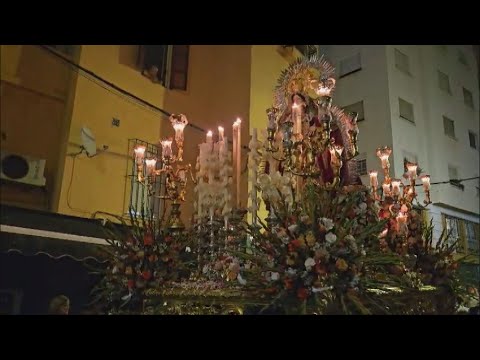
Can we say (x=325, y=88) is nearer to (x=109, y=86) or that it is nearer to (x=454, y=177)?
(x=454, y=177)

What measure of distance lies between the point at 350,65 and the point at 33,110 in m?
2.71

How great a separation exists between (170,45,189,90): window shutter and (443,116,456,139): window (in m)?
2.94

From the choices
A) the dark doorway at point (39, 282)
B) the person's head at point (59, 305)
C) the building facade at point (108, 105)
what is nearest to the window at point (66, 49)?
the building facade at point (108, 105)

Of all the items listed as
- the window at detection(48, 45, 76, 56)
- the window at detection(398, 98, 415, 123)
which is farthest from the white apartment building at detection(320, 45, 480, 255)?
the window at detection(48, 45, 76, 56)

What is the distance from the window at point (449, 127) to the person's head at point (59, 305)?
10.7 ft

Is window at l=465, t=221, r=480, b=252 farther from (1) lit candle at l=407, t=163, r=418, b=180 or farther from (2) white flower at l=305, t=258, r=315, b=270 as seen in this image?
(2) white flower at l=305, t=258, r=315, b=270

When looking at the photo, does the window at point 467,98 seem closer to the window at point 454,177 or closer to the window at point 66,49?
the window at point 454,177

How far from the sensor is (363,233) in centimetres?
169

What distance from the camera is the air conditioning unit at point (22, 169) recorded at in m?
2.67

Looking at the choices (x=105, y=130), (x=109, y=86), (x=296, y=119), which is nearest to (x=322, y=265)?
(x=296, y=119)

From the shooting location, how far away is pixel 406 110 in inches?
135

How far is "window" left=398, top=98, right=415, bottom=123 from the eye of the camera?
11.2 ft

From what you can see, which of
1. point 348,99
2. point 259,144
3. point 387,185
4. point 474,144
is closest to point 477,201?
point 474,144
